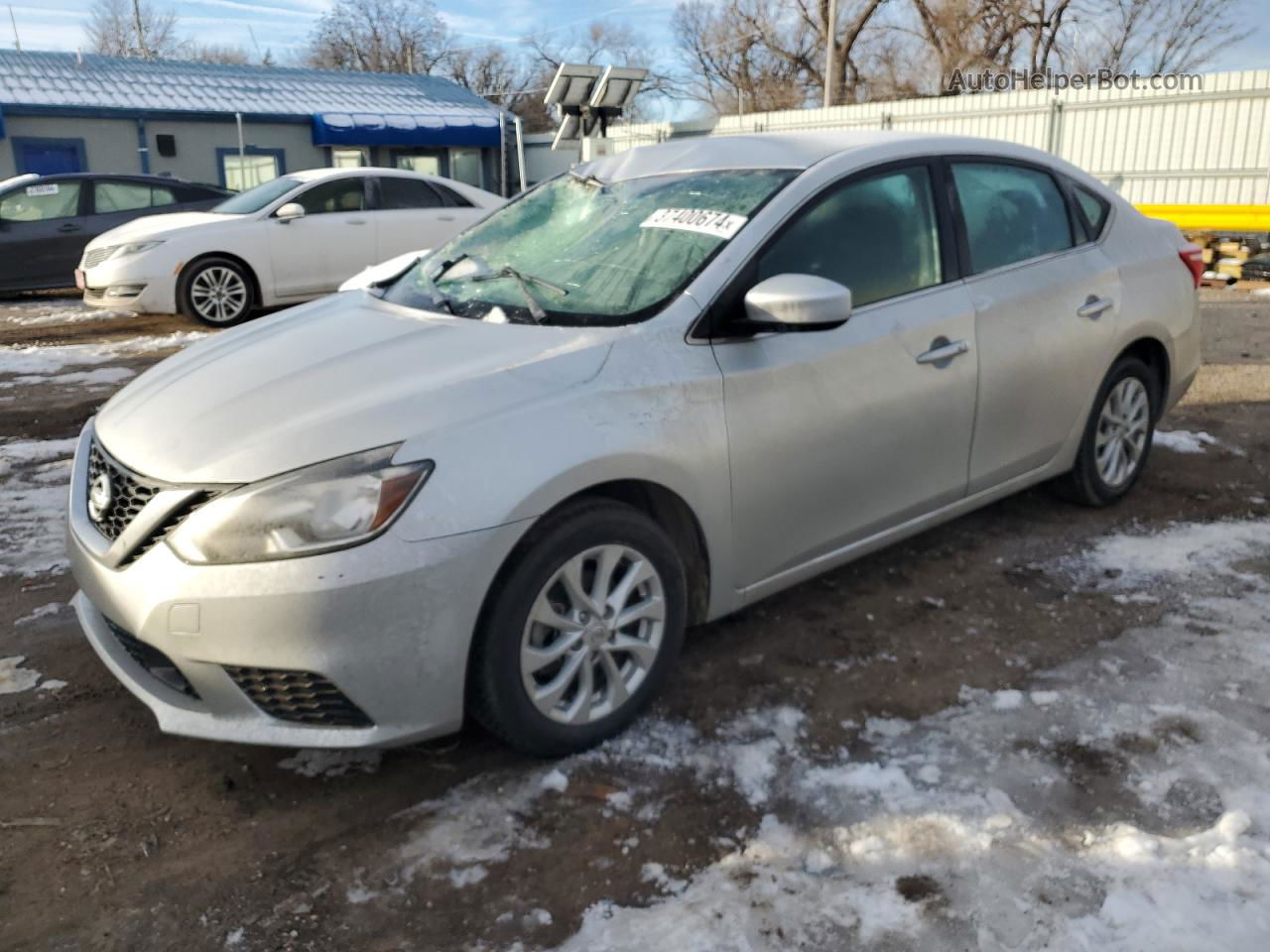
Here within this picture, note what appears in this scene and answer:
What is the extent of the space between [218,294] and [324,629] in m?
8.57

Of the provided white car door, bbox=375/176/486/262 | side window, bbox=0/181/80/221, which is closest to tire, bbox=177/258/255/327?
white car door, bbox=375/176/486/262

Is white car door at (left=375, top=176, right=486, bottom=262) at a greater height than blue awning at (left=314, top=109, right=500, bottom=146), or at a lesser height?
lesser

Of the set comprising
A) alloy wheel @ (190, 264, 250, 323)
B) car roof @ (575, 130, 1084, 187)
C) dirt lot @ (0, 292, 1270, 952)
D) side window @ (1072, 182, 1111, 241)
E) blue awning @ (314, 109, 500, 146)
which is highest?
blue awning @ (314, 109, 500, 146)

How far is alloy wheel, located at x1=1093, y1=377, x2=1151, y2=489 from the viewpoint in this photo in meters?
4.43

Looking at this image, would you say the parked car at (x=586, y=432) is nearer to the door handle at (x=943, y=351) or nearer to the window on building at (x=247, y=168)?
the door handle at (x=943, y=351)

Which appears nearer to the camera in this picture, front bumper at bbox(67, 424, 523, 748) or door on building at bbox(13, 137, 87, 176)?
front bumper at bbox(67, 424, 523, 748)

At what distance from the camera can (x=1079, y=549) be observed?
4234mm

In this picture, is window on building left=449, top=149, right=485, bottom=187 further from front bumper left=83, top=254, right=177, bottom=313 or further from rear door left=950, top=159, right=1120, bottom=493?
rear door left=950, top=159, right=1120, bottom=493

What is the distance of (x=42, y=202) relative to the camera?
12.2 meters

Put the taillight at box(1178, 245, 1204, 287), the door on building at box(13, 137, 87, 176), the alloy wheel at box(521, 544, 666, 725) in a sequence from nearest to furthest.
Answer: the alloy wheel at box(521, 544, 666, 725) < the taillight at box(1178, 245, 1204, 287) < the door on building at box(13, 137, 87, 176)

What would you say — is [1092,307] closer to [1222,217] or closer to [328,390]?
[328,390]

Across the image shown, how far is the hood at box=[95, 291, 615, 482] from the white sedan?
7.04 metres

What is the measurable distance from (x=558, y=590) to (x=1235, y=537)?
3114 millimetres

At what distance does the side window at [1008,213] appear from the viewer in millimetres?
3820
